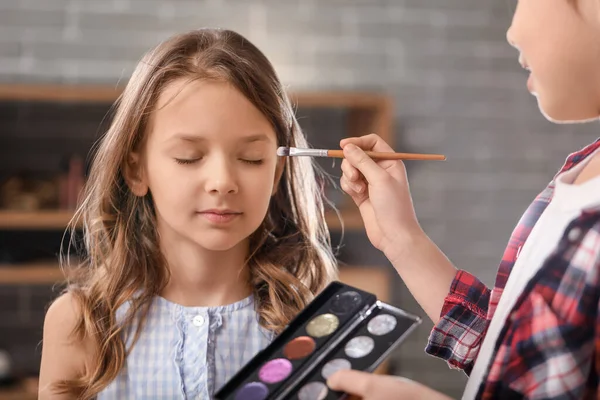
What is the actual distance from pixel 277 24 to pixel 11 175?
1259 mm

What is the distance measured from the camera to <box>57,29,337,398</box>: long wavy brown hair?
103 cm

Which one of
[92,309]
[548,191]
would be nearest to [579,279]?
[548,191]

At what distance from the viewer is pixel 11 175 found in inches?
119

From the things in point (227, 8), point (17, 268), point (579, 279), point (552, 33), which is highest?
point (227, 8)

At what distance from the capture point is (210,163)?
3.24 ft

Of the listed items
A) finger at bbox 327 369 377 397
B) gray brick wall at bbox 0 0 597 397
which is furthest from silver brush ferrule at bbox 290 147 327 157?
gray brick wall at bbox 0 0 597 397

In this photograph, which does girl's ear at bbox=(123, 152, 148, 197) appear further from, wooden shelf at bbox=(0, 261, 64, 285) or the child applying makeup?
wooden shelf at bbox=(0, 261, 64, 285)

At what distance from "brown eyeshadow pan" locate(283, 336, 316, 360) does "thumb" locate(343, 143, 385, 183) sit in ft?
0.79

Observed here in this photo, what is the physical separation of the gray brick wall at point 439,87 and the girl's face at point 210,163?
7.72 feet

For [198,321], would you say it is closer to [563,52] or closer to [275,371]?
[275,371]

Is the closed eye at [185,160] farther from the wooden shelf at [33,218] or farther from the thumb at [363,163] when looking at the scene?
the wooden shelf at [33,218]

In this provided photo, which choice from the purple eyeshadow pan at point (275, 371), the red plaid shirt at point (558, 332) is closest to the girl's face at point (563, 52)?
the red plaid shirt at point (558, 332)

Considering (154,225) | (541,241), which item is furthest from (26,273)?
(541,241)

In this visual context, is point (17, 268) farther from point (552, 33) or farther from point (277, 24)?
point (552, 33)
